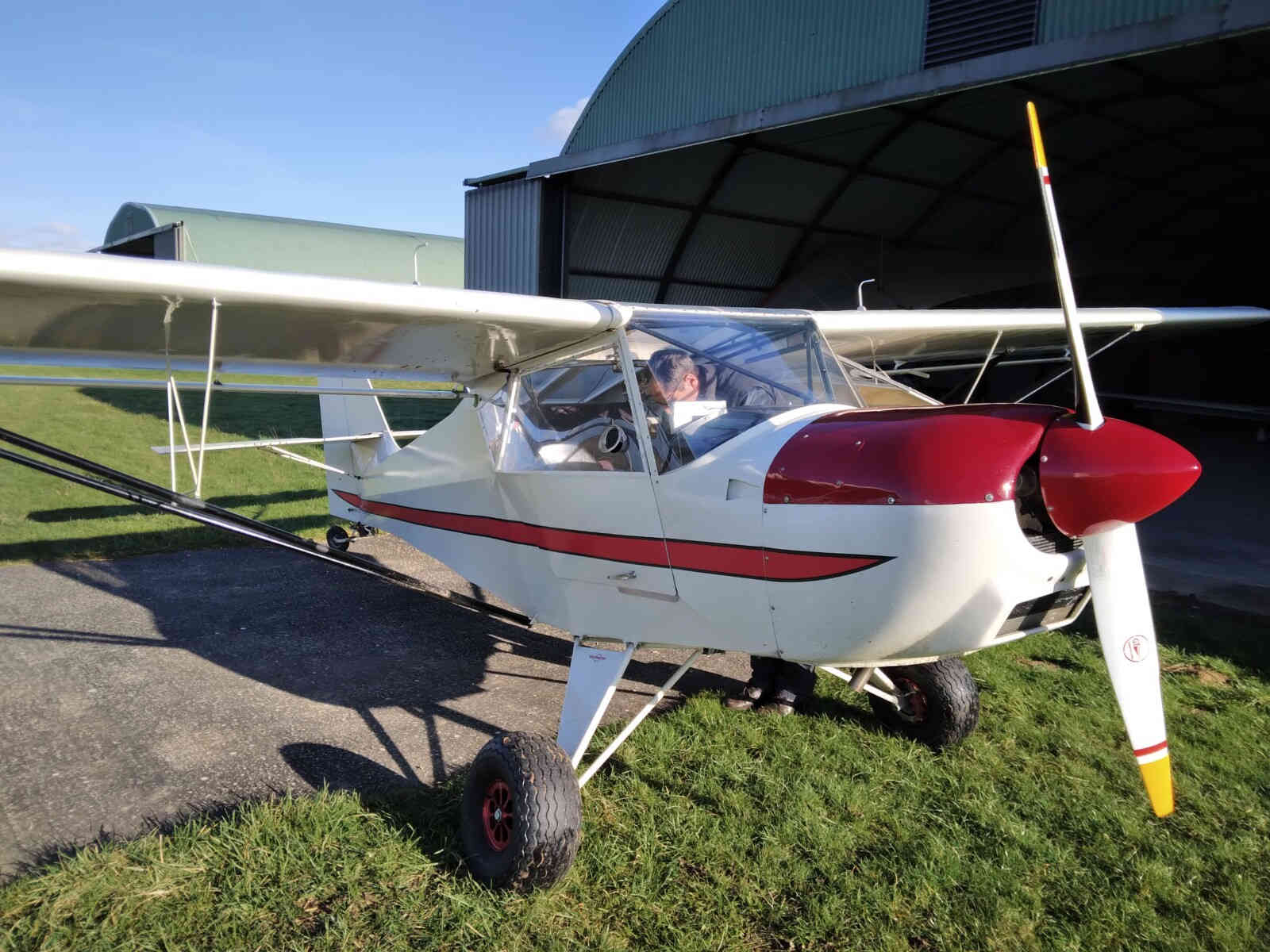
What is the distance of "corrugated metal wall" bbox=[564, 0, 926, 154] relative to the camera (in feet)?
26.5

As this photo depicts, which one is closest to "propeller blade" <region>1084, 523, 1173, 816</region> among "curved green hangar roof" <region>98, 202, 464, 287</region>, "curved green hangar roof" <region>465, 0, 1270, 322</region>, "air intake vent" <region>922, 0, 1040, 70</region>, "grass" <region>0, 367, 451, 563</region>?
"grass" <region>0, 367, 451, 563</region>

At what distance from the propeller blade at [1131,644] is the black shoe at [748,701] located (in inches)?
78.9

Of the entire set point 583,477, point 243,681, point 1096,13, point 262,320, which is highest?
point 1096,13

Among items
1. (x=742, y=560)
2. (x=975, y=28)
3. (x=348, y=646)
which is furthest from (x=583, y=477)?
(x=975, y=28)

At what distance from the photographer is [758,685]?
14.3 feet

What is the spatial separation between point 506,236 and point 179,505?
8.83 m

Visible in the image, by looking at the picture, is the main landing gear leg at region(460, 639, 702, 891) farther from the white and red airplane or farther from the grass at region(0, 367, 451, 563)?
the grass at region(0, 367, 451, 563)

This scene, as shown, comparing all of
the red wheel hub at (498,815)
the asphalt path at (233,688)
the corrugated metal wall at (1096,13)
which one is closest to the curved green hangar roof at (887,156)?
the corrugated metal wall at (1096,13)

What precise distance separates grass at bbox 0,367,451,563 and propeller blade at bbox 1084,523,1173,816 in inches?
171

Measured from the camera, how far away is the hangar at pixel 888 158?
7.58m

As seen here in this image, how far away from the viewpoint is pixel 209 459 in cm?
1155

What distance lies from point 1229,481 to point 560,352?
39.5 ft

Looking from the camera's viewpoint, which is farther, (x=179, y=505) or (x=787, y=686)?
(x=787, y=686)

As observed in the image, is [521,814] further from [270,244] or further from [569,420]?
[270,244]
